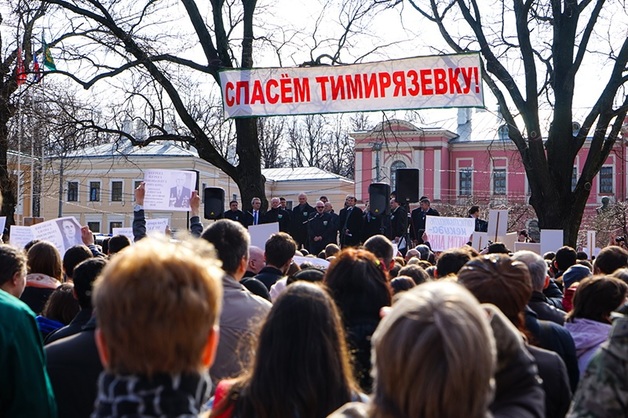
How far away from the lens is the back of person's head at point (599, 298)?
4.52 metres

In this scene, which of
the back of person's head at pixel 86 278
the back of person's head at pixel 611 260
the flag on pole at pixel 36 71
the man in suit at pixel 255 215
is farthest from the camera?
the man in suit at pixel 255 215

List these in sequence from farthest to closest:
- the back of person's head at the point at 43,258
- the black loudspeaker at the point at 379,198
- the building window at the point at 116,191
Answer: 1. the building window at the point at 116,191
2. the black loudspeaker at the point at 379,198
3. the back of person's head at the point at 43,258

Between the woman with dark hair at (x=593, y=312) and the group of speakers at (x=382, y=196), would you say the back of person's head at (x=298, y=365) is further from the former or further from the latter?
the group of speakers at (x=382, y=196)

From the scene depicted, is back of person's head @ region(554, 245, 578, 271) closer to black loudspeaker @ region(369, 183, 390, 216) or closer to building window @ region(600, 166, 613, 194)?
black loudspeaker @ region(369, 183, 390, 216)

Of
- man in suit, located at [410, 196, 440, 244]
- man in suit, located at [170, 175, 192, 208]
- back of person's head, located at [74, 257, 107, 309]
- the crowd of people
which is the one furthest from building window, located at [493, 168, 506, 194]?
back of person's head, located at [74, 257, 107, 309]

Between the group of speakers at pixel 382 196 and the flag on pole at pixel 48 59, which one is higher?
the flag on pole at pixel 48 59

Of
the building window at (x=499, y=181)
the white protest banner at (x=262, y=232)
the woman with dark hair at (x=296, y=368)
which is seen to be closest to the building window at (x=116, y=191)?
the building window at (x=499, y=181)

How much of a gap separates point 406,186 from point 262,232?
7.02 metres

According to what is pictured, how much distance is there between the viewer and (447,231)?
1576 cm

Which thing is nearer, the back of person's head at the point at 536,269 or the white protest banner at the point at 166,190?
the back of person's head at the point at 536,269

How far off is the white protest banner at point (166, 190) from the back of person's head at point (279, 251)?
4373 millimetres

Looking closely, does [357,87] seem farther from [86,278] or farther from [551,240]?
[86,278]

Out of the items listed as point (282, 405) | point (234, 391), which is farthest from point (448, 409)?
point (234, 391)

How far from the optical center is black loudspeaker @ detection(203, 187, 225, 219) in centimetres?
1825
